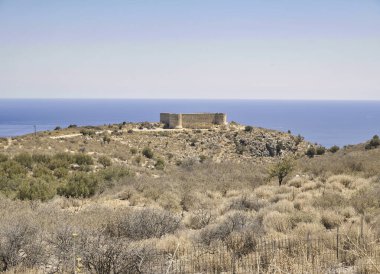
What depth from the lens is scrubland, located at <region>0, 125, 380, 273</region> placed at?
23.8ft

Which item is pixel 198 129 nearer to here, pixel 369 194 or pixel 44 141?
pixel 44 141

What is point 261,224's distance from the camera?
35.7 ft

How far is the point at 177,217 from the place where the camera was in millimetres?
12148

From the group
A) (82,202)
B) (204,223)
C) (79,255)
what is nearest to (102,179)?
(82,202)

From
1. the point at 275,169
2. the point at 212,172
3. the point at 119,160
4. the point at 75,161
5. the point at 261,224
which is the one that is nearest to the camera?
the point at 261,224

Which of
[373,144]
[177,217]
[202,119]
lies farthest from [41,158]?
[202,119]

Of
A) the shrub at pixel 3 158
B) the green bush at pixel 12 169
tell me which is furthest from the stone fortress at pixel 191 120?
the green bush at pixel 12 169

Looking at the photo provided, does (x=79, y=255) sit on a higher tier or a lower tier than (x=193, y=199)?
higher

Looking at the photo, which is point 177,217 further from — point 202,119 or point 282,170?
point 202,119

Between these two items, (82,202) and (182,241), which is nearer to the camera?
(182,241)

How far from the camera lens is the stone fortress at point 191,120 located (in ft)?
190

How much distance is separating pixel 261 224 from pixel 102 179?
11.9 metres

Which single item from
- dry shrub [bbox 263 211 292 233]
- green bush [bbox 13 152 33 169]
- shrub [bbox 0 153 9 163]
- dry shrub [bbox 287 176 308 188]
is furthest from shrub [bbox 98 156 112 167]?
dry shrub [bbox 263 211 292 233]

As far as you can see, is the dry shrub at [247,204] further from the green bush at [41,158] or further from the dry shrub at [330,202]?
the green bush at [41,158]
